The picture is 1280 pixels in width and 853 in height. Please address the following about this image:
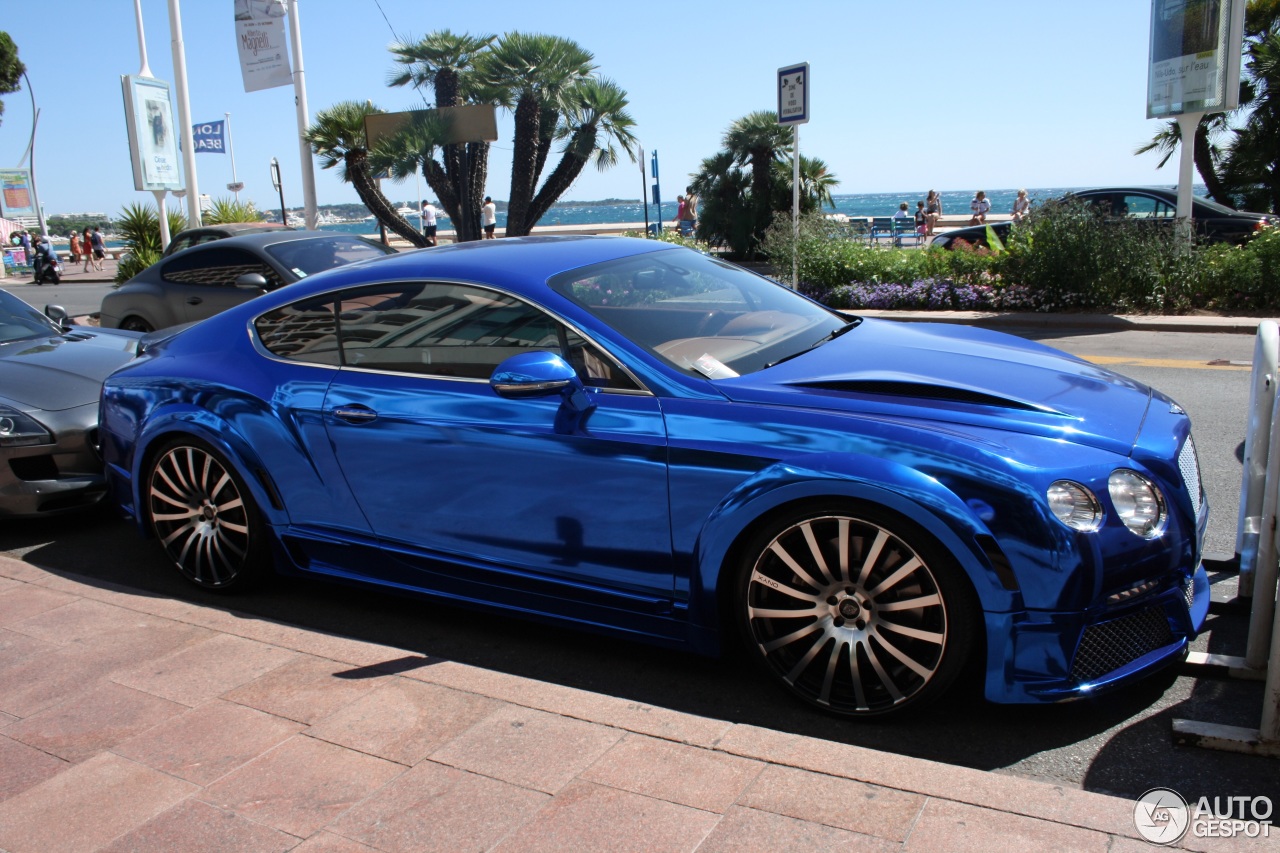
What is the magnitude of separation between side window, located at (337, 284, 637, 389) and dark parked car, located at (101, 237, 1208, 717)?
0.01 metres

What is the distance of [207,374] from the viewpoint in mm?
4496

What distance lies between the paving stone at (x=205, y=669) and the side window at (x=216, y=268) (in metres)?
6.44

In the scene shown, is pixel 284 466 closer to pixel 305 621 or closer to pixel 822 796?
pixel 305 621

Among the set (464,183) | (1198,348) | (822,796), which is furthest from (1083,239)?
(464,183)

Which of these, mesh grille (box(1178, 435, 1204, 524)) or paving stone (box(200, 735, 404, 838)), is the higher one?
mesh grille (box(1178, 435, 1204, 524))

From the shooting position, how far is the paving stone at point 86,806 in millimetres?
2621

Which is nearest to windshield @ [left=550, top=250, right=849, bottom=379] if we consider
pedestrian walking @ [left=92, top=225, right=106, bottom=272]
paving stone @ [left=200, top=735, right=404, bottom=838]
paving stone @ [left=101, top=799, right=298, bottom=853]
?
paving stone @ [left=200, top=735, right=404, bottom=838]

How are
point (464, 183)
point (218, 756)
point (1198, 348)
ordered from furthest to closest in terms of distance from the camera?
point (464, 183) → point (1198, 348) → point (218, 756)

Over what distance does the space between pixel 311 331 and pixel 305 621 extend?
1209 millimetres

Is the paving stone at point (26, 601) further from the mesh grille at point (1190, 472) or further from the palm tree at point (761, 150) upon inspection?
the palm tree at point (761, 150)

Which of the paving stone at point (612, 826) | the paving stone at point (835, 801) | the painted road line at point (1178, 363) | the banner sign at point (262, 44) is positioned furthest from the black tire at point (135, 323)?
the banner sign at point (262, 44)

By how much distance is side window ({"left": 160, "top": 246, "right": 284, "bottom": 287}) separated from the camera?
32.6 ft

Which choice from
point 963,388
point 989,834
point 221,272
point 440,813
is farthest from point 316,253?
point 989,834

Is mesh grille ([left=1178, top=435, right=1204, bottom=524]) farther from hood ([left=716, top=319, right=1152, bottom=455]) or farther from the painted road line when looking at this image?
the painted road line
